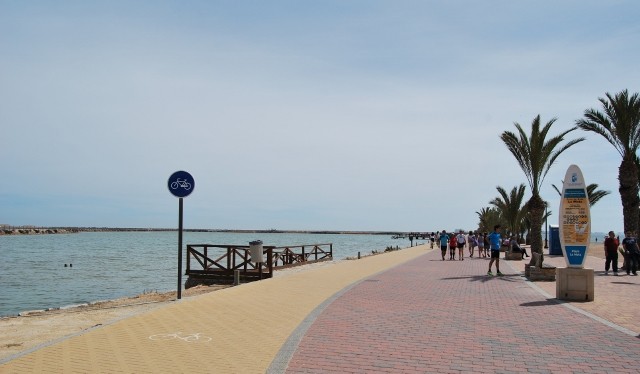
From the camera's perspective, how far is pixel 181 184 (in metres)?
11.7

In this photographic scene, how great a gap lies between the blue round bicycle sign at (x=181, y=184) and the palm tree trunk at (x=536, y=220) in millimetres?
13194

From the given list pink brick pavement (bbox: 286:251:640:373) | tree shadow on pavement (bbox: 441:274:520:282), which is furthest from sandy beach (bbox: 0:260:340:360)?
tree shadow on pavement (bbox: 441:274:520:282)

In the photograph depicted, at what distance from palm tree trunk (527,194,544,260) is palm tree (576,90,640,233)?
13.1ft

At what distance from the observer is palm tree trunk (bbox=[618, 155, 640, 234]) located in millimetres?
21547

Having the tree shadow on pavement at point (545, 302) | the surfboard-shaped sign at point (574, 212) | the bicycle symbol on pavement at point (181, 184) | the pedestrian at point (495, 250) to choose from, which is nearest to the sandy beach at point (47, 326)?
the bicycle symbol on pavement at point (181, 184)

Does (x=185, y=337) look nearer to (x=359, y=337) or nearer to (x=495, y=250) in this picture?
(x=359, y=337)

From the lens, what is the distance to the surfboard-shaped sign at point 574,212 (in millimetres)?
12773

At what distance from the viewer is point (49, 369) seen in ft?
18.6

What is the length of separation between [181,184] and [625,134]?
17.8 meters

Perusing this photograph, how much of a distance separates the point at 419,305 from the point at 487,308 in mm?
1242

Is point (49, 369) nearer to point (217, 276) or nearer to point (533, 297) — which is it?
point (533, 297)

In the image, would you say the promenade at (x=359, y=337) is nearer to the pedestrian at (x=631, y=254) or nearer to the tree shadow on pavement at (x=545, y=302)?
the tree shadow on pavement at (x=545, y=302)

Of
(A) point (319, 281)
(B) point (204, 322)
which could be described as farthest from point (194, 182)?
(A) point (319, 281)

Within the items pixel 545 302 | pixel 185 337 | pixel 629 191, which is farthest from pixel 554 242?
pixel 185 337
